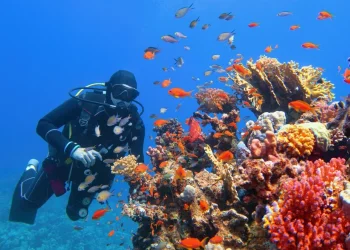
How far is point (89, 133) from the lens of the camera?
22.7ft

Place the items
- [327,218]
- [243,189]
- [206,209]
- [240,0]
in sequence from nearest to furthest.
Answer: [327,218], [243,189], [206,209], [240,0]

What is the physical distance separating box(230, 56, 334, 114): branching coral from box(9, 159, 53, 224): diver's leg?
6301mm

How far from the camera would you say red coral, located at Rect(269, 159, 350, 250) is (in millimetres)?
2680

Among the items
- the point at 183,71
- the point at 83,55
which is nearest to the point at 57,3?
the point at 83,55

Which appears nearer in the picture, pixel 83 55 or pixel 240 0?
pixel 240 0

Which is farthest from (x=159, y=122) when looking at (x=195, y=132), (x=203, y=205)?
(x=203, y=205)

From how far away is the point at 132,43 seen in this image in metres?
165

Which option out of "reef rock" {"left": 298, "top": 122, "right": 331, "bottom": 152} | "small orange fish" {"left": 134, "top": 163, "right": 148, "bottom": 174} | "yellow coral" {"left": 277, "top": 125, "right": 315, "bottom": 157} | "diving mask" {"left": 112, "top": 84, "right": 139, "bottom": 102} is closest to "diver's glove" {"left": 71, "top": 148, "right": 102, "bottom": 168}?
"small orange fish" {"left": 134, "top": 163, "right": 148, "bottom": 174}

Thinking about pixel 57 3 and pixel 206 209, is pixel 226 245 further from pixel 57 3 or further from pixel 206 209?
pixel 57 3

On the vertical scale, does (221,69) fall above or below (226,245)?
above

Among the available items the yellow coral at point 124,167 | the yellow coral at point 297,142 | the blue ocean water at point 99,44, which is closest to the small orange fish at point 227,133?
the yellow coral at point 297,142

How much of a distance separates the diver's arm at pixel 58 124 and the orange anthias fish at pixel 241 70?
4125 millimetres

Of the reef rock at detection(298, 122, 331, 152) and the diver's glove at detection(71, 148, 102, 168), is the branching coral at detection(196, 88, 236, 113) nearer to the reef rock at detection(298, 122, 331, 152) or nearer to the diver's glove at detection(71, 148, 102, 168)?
the reef rock at detection(298, 122, 331, 152)

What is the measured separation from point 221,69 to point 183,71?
163 m
